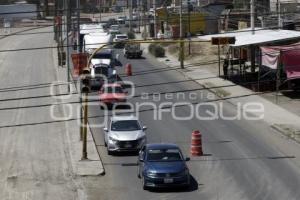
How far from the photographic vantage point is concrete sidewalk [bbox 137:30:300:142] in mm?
37312

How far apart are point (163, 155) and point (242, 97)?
74.6 ft

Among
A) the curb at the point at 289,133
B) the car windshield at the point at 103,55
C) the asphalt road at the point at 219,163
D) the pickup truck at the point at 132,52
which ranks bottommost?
the asphalt road at the point at 219,163

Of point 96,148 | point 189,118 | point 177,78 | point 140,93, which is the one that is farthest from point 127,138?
point 177,78

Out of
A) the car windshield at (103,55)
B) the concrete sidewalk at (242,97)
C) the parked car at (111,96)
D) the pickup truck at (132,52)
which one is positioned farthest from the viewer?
the pickup truck at (132,52)

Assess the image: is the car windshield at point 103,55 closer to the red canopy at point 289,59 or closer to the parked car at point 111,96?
the parked car at point 111,96

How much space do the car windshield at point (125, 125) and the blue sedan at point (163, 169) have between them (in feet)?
20.4

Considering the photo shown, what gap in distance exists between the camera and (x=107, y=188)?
84.1 ft

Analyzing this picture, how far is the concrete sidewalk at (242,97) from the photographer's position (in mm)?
37312

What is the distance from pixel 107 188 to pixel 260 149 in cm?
910

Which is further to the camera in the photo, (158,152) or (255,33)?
(255,33)

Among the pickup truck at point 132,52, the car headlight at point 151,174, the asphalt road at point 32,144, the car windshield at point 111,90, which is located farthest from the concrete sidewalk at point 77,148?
the pickup truck at point 132,52

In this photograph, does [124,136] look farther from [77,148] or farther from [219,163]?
[219,163]

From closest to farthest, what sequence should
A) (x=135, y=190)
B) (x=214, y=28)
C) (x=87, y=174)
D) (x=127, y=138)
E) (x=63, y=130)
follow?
(x=135, y=190)
(x=87, y=174)
(x=127, y=138)
(x=63, y=130)
(x=214, y=28)

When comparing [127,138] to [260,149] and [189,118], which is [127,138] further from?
[189,118]
